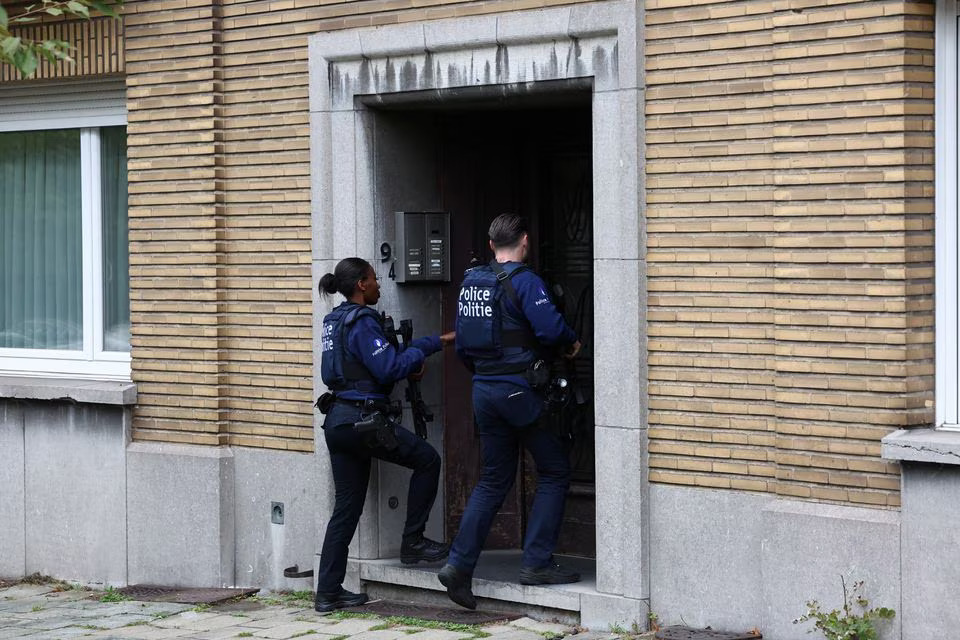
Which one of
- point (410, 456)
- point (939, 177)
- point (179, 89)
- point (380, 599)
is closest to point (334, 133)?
point (179, 89)

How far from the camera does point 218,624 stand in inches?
319

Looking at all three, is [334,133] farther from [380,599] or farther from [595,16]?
[380,599]

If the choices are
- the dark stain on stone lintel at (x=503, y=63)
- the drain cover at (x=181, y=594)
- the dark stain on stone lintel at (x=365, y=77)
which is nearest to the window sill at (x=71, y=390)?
the drain cover at (x=181, y=594)

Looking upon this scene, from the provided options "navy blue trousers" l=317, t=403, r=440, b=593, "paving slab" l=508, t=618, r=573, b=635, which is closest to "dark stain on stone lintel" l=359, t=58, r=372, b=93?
"navy blue trousers" l=317, t=403, r=440, b=593

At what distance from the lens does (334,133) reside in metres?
8.40

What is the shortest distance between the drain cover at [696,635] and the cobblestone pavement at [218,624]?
0.26 m

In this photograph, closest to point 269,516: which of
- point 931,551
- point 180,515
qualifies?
point 180,515

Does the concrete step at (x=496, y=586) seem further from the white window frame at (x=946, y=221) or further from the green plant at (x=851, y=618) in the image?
the white window frame at (x=946, y=221)

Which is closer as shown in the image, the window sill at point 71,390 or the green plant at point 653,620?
the green plant at point 653,620

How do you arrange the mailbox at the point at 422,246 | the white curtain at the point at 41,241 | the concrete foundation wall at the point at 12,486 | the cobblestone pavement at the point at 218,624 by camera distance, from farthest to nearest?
the white curtain at the point at 41,241 → the concrete foundation wall at the point at 12,486 → the mailbox at the point at 422,246 → the cobblestone pavement at the point at 218,624

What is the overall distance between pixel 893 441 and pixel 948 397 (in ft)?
1.42

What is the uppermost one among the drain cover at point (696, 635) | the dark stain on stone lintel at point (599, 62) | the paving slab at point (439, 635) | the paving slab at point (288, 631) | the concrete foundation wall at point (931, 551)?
the dark stain on stone lintel at point (599, 62)

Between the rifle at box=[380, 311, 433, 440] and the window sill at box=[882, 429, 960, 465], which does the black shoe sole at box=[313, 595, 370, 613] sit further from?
the window sill at box=[882, 429, 960, 465]

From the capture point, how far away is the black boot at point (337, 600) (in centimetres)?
816
